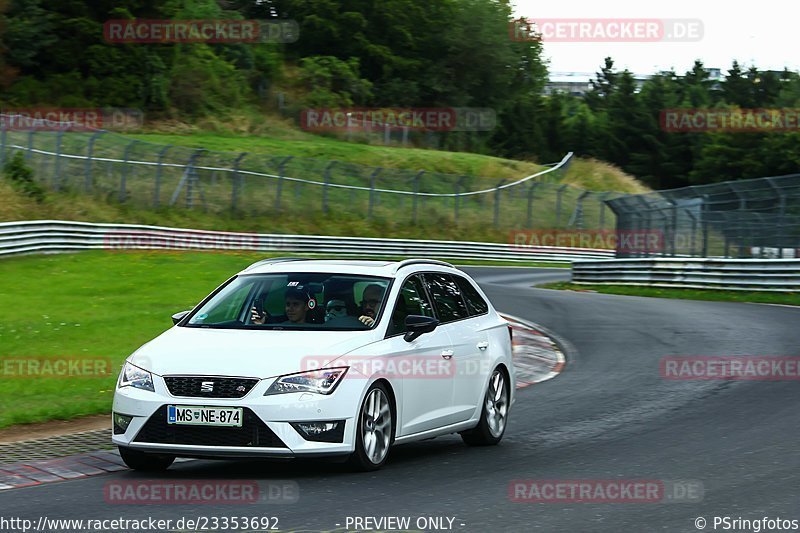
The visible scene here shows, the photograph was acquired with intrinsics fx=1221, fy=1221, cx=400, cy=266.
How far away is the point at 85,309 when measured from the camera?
20984 mm

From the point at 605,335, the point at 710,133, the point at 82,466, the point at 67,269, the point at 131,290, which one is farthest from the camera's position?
the point at 710,133

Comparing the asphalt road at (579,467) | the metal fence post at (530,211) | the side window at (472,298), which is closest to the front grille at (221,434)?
the asphalt road at (579,467)

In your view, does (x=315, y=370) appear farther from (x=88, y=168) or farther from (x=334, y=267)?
(x=88, y=168)

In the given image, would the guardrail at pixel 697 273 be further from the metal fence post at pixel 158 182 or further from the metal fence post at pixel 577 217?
the metal fence post at pixel 577 217

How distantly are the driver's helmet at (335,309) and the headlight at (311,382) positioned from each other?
887mm

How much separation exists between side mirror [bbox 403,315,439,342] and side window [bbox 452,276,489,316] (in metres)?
1.48

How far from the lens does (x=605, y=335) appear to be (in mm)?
20359

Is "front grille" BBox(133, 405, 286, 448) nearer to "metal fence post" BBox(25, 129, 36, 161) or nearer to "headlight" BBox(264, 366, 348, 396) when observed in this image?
"headlight" BBox(264, 366, 348, 396)

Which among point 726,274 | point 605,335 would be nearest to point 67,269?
point 605,335

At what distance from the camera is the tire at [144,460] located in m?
8.49

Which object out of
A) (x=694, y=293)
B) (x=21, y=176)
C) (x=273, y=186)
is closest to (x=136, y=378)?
(x=694, y=293)

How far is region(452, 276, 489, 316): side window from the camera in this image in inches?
426

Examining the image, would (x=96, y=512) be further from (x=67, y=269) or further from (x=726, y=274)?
(x=726, y=274)

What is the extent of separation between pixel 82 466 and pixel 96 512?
1.84 meters
